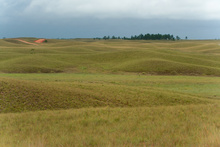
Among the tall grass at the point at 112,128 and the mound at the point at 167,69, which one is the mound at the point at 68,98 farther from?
the mound at the point at 167,69

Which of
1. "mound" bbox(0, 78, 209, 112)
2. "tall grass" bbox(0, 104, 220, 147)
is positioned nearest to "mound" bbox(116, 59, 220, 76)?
"mound" bbox(0, 78, 209, 112)

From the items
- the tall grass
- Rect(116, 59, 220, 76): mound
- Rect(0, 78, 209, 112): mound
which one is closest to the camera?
the tall grass

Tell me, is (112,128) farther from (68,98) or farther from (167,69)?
(167,69)

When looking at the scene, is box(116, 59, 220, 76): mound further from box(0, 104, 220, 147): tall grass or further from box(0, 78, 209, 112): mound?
box(0, 104, 220, 147): tall grass

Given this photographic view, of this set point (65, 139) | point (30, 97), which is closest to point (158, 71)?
point (30, 97)

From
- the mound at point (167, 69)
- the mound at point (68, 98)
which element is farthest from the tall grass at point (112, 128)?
the mound at point (167, 69)

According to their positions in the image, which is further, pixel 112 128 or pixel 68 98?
pixel 68 98

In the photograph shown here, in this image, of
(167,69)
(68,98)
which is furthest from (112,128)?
(167,69)

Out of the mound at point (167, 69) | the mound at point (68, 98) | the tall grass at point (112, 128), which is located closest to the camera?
the tall grass at point (112, 128)

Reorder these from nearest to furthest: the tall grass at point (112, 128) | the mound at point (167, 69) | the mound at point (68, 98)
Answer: the tall grass at point (112, 128)
the mound at point (68, 98)
the mound at point (167, 69)

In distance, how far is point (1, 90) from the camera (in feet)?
58.5

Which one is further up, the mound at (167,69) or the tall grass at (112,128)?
the tall grass at (112,128)

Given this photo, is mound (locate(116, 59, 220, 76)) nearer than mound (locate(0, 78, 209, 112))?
No

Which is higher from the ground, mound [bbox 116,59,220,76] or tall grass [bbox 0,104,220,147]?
tall grass [bbox 0,104,220,147]
